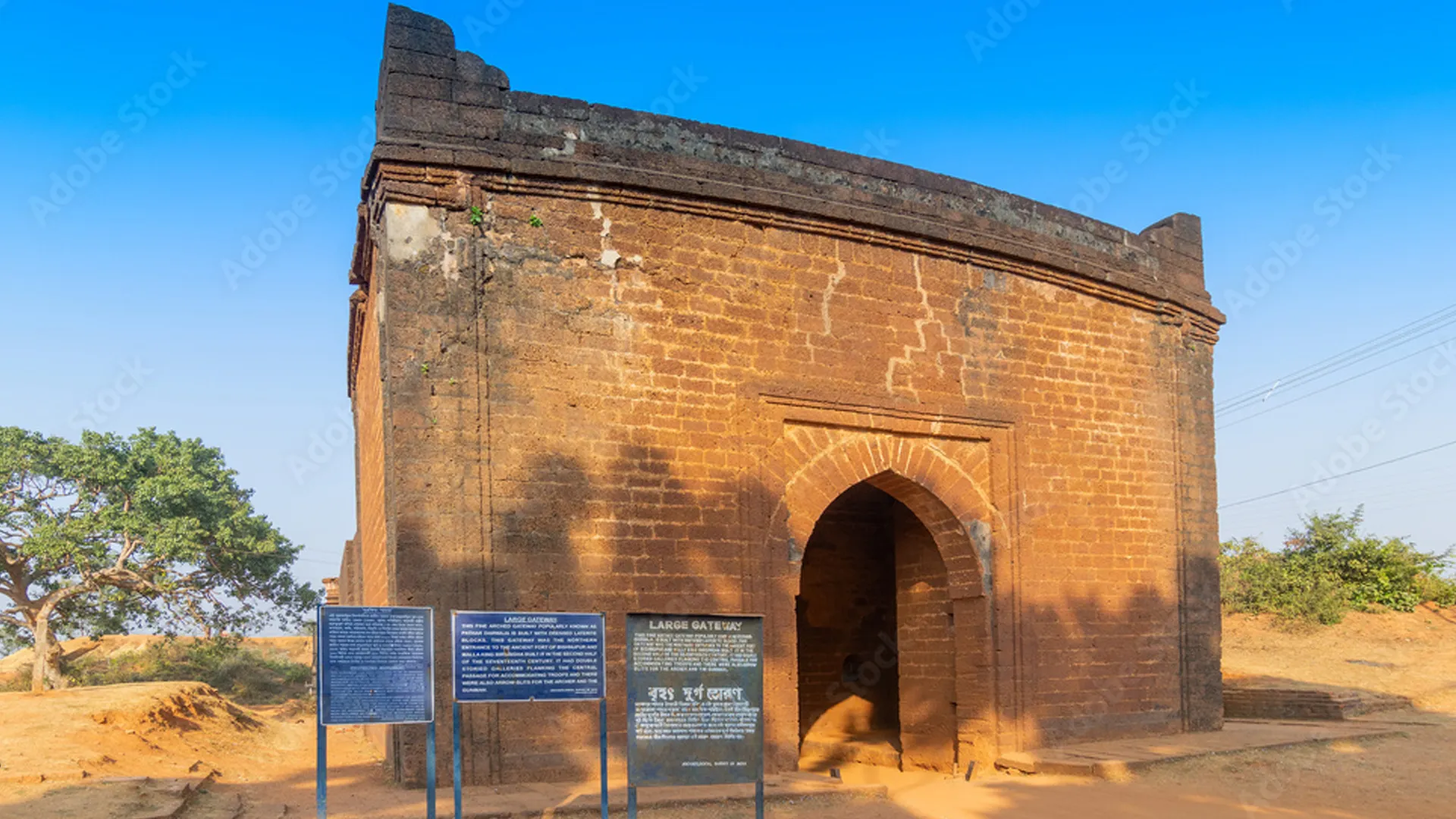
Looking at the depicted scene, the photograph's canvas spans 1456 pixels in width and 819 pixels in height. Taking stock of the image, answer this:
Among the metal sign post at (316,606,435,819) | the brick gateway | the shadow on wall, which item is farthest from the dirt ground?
the metal sign post at (316,606,435,819)

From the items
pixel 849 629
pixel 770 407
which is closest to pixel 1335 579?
pixel 849 629

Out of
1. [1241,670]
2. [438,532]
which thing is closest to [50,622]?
[438,532]

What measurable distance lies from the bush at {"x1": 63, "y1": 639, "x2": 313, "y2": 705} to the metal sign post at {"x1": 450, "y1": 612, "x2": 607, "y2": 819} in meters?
13.7

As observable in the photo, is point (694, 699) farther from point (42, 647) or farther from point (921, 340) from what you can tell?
point (42, 647)

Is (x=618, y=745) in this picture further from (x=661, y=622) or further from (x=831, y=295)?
(x=831, y=295)

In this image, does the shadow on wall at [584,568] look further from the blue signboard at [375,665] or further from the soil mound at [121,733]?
the soil mound at [121,733]

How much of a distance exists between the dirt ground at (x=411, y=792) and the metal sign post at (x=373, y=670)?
1.27 meters

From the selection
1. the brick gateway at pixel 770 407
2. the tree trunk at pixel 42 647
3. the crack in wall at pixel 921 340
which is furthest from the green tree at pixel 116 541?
the crack in wall at pixel 921 340

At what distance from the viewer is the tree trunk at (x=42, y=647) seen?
14625mm

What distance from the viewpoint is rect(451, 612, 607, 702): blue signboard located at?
5.85m

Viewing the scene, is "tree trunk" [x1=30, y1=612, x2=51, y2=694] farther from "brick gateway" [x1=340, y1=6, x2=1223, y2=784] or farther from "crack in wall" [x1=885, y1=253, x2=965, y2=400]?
"crack in wall" [x1=885, y1=253, x2=965, y2=400]

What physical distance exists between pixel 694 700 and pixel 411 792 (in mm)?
2611

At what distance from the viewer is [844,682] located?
43.9 ft

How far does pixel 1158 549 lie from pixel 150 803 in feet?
29.5
